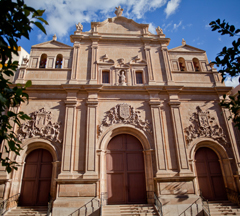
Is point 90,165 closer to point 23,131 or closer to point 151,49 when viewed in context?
point 23,131

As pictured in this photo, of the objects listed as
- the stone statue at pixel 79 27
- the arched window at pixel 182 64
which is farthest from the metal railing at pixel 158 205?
the stone statue at pixel 79 27

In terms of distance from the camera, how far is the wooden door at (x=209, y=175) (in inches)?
498

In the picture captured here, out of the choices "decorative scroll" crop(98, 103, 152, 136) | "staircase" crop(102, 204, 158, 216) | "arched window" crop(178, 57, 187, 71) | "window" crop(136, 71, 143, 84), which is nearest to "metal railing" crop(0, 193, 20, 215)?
"staircase" crop(102, 204, 158, 216)

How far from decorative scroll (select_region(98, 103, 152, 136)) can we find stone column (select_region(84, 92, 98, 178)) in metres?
0.66

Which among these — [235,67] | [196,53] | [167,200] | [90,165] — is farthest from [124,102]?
[235,67]

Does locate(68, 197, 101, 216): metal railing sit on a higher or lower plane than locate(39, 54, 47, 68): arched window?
lower

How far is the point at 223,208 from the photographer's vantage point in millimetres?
11328

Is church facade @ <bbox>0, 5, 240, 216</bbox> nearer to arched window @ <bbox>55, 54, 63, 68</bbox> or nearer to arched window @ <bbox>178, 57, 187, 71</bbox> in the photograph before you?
arched window @ <bbox>55, 54, 63, 68</bbox>

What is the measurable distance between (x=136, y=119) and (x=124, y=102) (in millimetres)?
1546

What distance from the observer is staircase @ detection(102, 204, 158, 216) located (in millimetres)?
10473

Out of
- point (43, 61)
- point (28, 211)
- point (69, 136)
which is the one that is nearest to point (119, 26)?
point (43, 61)

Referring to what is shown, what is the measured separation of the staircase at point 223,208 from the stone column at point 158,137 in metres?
3.29

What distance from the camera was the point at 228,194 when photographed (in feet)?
40.8

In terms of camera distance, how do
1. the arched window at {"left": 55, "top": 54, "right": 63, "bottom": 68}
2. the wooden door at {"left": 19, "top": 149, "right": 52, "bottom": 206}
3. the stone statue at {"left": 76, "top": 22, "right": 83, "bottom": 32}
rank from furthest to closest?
the stone statue at {"left": 76, "top": 22, "right": 83, "bottom": 32}
the arched window at {"left": 55, "top": 54, "right": 63, "bottom": 68}
the wooden door at {"left": 19, "top": 149, "right": 52, "bottom": 206}
